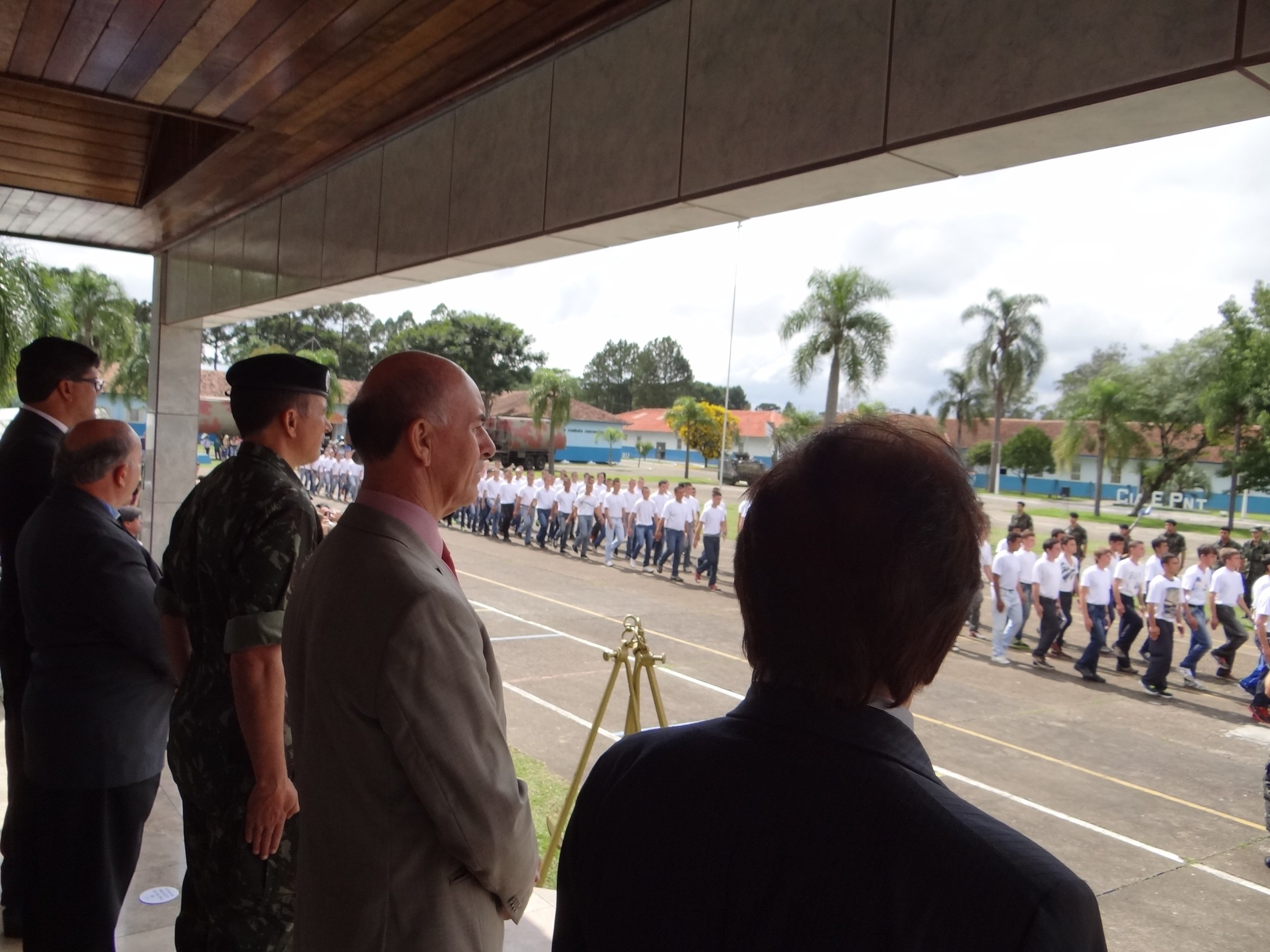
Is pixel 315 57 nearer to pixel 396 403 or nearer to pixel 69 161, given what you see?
pixel 396 403

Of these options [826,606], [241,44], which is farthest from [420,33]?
[826,606]

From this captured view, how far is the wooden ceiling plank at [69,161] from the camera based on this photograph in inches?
205

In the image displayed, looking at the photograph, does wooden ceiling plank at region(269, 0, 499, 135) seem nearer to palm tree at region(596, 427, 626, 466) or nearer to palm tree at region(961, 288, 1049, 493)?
palm tree at region(961, 288, 1049, 493)

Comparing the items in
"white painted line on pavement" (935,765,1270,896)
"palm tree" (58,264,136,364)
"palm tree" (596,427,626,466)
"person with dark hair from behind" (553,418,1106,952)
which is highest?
"palm tree" (58,264,136,364)

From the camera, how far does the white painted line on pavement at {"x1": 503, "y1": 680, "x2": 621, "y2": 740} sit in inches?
314

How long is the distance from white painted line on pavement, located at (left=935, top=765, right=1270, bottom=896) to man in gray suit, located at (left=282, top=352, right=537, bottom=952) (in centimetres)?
453

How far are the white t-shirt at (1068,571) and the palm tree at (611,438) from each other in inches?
526

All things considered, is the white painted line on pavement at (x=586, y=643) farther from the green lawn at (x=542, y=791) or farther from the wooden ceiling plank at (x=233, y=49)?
the wooden ceiling plank at (x=233, y=49)

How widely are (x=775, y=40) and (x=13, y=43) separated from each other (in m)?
3.06

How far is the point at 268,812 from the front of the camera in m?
2.06

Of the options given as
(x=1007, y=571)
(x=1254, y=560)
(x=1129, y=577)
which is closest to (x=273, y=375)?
(x=1007, y=571)

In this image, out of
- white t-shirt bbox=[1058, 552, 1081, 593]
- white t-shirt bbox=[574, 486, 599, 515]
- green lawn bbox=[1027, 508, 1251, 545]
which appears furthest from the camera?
white t-shirt bbox=[574, 486, 599, 515]

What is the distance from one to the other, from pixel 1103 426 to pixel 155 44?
2058 cm

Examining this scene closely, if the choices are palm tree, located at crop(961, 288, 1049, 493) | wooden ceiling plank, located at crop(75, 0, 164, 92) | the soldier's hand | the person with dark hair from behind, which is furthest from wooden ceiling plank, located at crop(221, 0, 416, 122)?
palm tree, located at crop(961, 288, 1049, 493)
